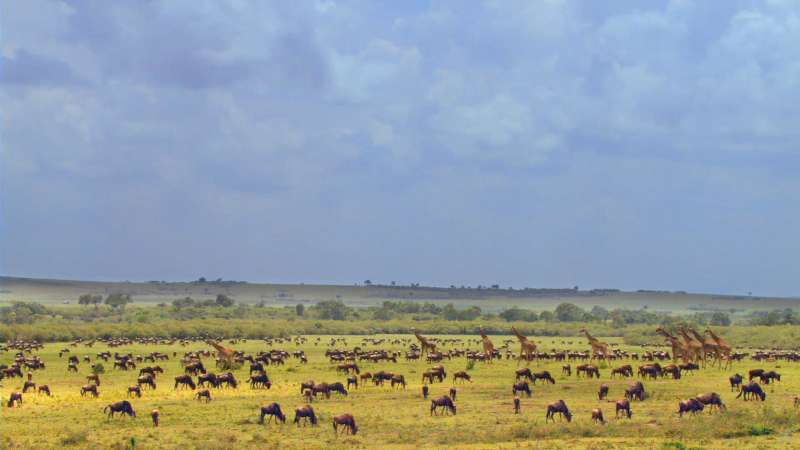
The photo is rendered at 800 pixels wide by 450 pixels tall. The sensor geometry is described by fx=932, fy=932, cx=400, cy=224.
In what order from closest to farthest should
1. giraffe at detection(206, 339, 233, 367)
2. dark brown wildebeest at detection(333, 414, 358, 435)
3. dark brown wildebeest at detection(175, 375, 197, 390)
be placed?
dark brown wildebeest at detection(333, 414, 358, 435) → dark brown wildebeest at detection(175, 375, 197, 390) → giraffe at detection(206, 339, 233, 367)

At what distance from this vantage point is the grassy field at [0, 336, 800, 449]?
28925mm

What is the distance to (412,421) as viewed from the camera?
33062 millimetres

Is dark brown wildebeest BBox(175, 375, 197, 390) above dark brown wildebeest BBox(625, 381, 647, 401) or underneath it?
underneath

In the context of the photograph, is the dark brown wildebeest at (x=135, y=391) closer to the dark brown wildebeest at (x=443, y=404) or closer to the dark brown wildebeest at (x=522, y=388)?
the dark brown wildebeest at (x=443, y=404)

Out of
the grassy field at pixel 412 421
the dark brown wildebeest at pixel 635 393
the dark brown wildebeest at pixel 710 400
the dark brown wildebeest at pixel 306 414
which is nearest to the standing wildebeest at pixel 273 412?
Result: the grassy field at pixel 412 421

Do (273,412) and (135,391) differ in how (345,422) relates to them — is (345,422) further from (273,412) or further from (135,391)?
(135,391)

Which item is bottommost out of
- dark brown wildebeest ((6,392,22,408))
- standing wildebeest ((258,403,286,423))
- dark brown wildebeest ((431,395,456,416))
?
dark brown wildebeest ((6,392,22,408))

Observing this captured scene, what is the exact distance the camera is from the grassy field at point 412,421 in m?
28.9

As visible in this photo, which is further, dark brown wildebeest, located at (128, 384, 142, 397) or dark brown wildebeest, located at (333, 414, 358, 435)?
dark brown wildebeest, located at (128, 384, 142, 397)

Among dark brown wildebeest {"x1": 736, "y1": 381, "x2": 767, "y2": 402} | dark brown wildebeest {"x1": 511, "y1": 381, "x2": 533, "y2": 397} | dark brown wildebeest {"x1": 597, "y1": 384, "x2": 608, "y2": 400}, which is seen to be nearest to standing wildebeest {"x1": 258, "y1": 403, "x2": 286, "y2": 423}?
dark brown wildebeest {"x1": 511, "y1": 381, "x2": 533, "y2": 397}

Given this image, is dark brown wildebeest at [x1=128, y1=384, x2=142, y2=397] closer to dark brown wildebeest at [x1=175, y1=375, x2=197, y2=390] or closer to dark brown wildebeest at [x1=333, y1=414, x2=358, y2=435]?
dark brown wildebeest at [x1=175, y1=375, x2=197, y2=390]

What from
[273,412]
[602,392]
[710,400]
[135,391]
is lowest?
[135,391]

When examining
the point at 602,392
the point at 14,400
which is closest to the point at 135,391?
the point at 14,400

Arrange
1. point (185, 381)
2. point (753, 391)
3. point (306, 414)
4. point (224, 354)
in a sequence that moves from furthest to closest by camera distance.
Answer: point (224, 354) < point (185, 381) < point (753, 391) < point (306, 414)
